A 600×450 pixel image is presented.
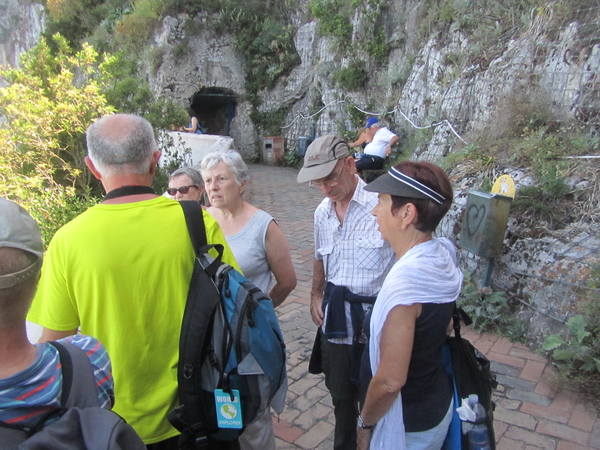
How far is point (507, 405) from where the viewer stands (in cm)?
303

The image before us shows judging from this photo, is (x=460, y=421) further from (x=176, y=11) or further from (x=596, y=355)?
(x=176, y=11)

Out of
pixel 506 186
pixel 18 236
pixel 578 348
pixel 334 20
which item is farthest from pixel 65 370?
pixel 334 20

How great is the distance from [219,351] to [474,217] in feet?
10.8

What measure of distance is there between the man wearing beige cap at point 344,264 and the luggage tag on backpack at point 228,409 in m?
0.75

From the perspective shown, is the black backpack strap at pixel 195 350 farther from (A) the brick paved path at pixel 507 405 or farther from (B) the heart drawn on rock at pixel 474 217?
(B) the heart drawn on rock at pixel 474 217

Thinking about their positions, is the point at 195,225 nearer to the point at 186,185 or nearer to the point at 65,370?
the point at 65,370

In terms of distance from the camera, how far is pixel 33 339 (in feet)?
6.29

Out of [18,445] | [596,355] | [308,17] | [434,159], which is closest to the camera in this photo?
[18,445]

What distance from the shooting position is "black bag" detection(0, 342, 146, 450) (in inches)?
31.5

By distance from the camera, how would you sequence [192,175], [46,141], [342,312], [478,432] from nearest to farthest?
[478,432], [342,312], [192,175], [46,141]

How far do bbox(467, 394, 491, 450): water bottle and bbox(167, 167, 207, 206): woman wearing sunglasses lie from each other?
221cm

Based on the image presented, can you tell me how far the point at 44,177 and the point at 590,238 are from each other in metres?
6.48

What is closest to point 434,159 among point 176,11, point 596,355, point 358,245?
point 596,355

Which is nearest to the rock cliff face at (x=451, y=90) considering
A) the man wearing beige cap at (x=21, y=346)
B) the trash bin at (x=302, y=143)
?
the trash bin at (x=302, y=143)
